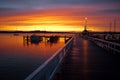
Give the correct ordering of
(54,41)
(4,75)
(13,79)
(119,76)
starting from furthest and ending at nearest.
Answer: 1. (54,41)
2. (4,75)
3. (13,79)
4. (119,76)

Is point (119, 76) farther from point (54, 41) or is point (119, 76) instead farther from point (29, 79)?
point (54, 41)

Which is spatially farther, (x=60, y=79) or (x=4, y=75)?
(x=4, y=75)

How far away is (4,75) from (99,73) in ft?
46.3

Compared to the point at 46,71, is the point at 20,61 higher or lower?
lower

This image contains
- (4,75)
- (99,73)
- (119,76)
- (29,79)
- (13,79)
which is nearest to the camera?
(29,79)

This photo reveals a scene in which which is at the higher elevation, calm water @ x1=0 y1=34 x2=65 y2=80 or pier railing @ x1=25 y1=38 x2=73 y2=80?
pier railing @ x1=25 y1=38 x2=73 y2=80

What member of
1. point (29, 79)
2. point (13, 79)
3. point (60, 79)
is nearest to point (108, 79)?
point (60, 79)

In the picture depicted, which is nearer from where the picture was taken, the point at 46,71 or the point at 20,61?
the point at 46,71

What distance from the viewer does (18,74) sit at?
83.1ft

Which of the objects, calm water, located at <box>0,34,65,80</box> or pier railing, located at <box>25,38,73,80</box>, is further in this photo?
calm water, located at <box>0,34,65,80</box>

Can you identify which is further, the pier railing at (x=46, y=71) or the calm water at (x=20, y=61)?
the calm water at (x=20, y=61)

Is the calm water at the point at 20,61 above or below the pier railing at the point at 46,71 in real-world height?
below

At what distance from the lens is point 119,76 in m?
11.3

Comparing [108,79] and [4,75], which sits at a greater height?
[108,79]
